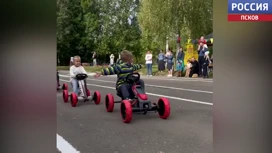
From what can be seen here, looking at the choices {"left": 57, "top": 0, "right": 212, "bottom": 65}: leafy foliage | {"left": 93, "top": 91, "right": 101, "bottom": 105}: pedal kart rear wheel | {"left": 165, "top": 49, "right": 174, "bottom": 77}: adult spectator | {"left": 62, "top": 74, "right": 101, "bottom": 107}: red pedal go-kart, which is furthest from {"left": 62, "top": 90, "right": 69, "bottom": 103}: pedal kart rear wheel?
{"left": 165, "top": 49, "right": 174, "bottom": 77}: adult spectator

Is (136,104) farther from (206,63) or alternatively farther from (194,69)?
(206,63)

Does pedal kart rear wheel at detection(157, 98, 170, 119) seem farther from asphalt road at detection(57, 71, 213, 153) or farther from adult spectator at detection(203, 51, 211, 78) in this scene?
adult spectator at detection(203, 51, 211, 78)

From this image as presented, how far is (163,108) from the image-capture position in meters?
1.31

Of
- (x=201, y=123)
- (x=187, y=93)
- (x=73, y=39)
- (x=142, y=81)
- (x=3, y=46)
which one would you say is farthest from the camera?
(x=142, y=81)

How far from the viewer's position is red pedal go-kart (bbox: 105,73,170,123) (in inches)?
52.6

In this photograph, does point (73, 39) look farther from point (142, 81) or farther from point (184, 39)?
point (142, 81)

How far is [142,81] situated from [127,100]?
0.14 meters

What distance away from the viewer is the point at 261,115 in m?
0.94

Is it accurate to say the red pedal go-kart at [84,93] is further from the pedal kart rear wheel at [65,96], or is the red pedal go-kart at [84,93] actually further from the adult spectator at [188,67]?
the adult spectator at [188,67]

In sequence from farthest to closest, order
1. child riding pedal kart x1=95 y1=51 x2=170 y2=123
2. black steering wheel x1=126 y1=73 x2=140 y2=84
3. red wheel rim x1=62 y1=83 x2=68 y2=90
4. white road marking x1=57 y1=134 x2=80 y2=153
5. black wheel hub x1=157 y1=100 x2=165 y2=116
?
black steering wheel x1=126 y1=73 x2=140 y2=84 → child riding pedal kart x1=95 y1=51 x2=170 y2=123 → black wheel hub x1=157 y1=100 x2=165 y2=116 → red wheel rim x1=62 y1=83 x2=68 y2=90 → white road marking x1=57 y1=134 x2=80 y2=153

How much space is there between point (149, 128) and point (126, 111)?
0.28 meters

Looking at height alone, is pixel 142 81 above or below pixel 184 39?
below

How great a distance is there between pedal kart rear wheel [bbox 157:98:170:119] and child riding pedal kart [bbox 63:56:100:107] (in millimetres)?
231

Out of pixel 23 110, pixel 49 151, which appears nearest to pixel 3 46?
pixel 23 110
